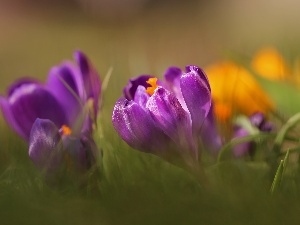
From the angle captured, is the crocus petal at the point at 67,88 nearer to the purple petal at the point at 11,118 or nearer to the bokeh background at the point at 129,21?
the purple petal at the point at 11,118

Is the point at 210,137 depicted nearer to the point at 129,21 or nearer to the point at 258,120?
the point at 258,120

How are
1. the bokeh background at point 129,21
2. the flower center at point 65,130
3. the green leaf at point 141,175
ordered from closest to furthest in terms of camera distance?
the green leaf at point 141,175 < the flower center at point 65,130 < the bokeh background at point 129,21

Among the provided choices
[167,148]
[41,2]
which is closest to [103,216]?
[167,148]

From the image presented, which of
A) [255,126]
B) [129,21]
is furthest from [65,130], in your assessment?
[129,21]

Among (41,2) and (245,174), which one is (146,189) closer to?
(245,174)

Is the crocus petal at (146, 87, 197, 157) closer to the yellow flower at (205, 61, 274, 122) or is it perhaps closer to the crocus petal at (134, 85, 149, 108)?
the crocus petal at (134, 85, 149, 108)

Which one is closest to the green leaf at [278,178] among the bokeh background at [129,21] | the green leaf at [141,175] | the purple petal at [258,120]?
the green leaf at [141,175]

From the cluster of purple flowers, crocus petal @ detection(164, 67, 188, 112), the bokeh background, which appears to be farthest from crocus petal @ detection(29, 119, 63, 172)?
the bokeh background
